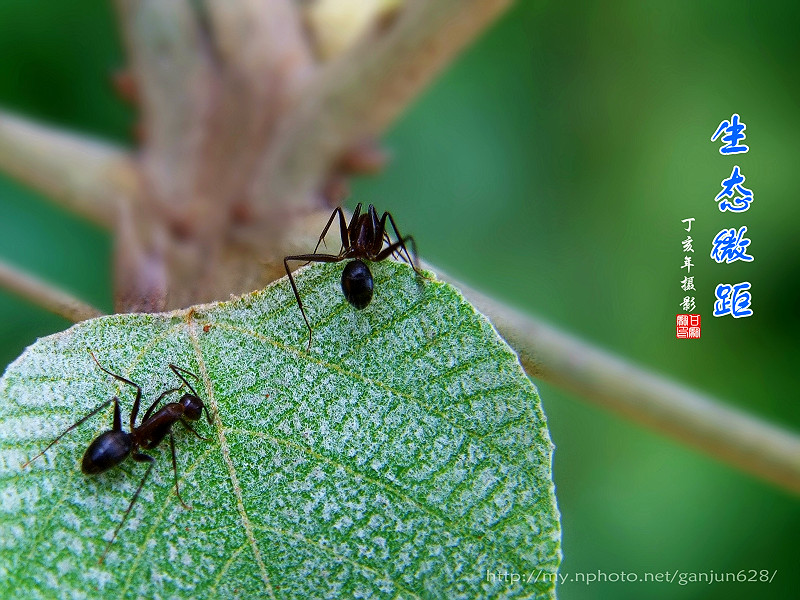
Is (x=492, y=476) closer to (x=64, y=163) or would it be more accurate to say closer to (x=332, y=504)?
(x=332, y=504)

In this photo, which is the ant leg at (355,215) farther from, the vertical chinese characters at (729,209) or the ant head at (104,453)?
the vertical chinese characters at (729,209)

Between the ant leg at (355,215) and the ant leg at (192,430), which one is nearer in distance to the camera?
the ant leg at (192,430)

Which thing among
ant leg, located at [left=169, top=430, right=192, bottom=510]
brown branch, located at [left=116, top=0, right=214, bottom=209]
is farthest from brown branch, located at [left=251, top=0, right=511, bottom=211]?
ant leg, located at [left=169, top=430, right=192, bottom=510]

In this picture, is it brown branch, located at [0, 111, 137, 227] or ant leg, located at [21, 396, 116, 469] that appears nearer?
ant leg, located at [21, 396, 116, 469]

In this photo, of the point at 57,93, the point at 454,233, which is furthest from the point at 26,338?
the point at 454,233

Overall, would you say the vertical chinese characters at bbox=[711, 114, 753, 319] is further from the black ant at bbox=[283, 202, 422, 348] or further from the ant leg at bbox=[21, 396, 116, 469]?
the ant leg at bbox=[21, 396, 116, 469]

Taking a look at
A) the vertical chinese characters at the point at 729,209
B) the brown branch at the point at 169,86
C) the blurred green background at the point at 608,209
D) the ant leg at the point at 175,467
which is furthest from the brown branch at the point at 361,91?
the ant leg at the point at 175,467

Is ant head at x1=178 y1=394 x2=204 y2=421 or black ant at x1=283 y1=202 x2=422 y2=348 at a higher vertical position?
black ant at x1=283 y1=202 x2=422 y2=348
